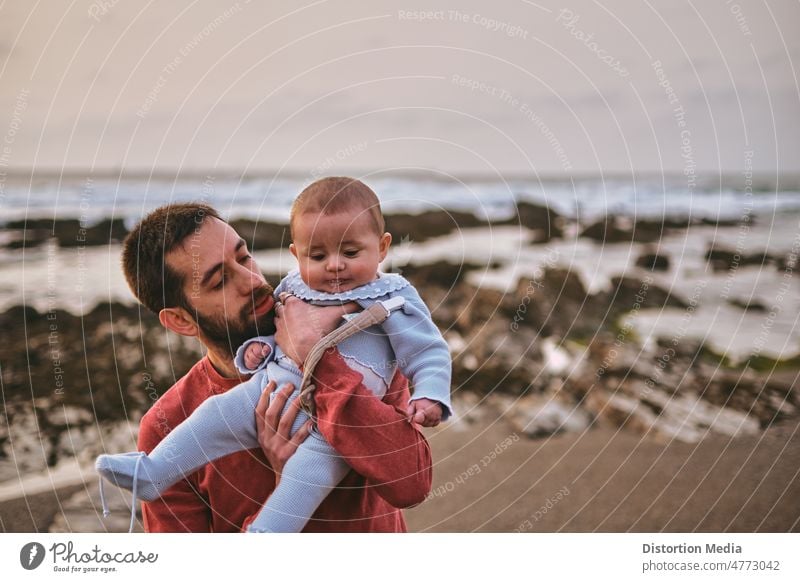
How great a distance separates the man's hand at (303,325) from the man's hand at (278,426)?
79 millimetres

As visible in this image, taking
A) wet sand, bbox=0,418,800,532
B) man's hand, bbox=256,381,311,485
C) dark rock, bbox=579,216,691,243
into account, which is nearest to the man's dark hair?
man's hand, bbox=256,381,311,485

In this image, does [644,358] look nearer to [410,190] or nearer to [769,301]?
[769,301]

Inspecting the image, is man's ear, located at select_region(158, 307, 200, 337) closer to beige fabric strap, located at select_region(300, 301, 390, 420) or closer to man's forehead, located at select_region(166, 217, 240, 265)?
man's forehead, located at select_region(166, 217, 240, 265)

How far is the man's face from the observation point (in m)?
1.73

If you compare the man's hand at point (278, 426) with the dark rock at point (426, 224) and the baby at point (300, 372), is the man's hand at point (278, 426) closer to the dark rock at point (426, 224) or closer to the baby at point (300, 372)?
the baby at point (300, 372)

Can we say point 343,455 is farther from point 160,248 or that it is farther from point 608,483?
point 608,483

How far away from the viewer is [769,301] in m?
3.94

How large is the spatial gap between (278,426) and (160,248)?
443mm

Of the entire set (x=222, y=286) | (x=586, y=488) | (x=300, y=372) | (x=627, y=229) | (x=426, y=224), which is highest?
(x=222, y=286)

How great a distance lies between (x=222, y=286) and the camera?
1.75 meters

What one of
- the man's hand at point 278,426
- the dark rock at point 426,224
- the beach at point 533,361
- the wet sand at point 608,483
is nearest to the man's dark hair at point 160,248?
the man's hand at point 278,426

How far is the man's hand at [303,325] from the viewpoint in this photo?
1.71 meters

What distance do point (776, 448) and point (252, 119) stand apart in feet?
7.70
